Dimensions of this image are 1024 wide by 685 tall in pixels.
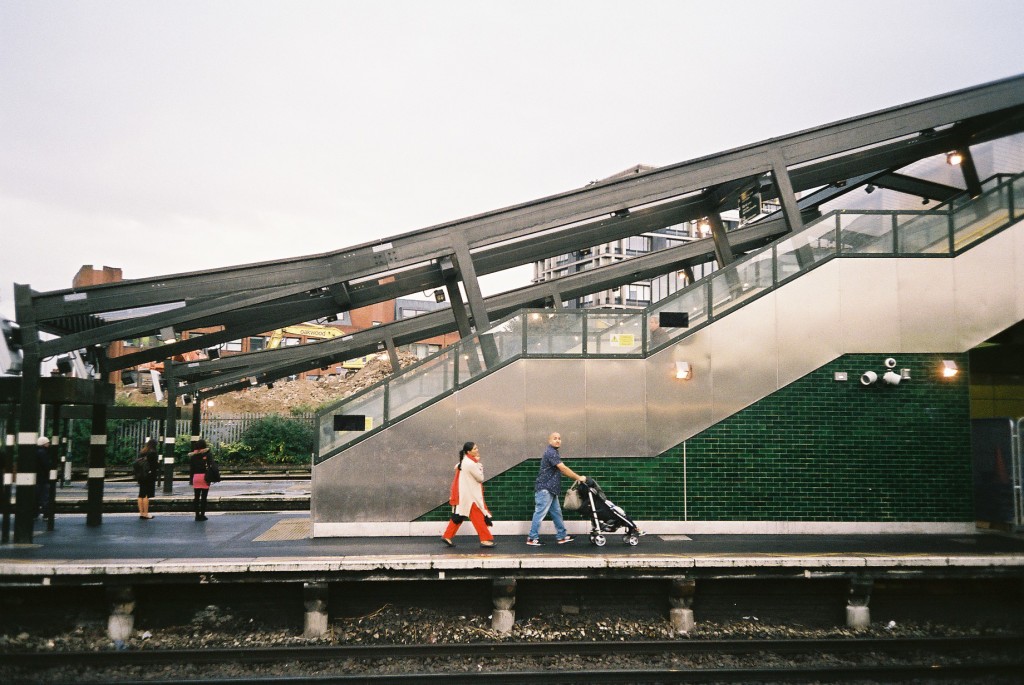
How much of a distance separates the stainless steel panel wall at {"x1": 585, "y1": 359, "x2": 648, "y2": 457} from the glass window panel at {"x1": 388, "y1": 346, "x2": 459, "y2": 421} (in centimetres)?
253

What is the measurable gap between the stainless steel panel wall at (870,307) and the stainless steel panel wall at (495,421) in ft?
20.0

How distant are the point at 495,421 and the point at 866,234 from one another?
7660mm

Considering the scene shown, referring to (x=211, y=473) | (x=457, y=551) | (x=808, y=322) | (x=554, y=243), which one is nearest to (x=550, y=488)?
(x=457, y=551)

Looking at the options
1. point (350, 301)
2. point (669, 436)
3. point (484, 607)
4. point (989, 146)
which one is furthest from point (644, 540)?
point (989, 146)

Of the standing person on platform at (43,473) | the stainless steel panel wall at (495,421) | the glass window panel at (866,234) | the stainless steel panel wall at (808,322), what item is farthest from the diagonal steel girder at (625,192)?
the standing person on platform at (43,473)

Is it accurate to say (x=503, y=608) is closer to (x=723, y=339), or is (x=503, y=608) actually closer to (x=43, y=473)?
(x=723, y=339)

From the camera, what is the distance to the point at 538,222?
1352cm

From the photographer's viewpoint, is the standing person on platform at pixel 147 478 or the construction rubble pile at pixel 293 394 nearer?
the standing person on platform at pixel 147 478

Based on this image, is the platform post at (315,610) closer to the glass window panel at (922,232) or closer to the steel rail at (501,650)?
the steel rail at (501,650)

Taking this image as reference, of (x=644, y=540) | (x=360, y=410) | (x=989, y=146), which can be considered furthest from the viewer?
(x=989, y=146)

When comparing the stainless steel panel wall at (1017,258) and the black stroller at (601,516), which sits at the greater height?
the stainless steel panel wall at (1017,258)

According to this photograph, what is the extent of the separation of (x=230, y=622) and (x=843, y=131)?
13.9m

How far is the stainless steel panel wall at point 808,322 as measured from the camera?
12.7 metres

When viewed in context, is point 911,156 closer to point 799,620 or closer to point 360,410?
point 799,620
